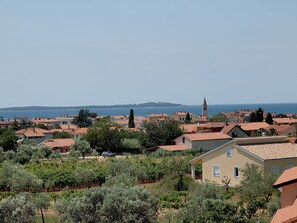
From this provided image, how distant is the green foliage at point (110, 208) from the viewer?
19.9 metres

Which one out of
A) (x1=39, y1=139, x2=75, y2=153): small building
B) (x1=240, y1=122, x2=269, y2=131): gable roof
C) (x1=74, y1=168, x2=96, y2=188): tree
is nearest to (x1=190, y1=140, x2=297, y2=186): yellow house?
(x1=74, y1=168, x2=96, y2=188): tree

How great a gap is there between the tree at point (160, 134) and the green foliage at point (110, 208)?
195 feet

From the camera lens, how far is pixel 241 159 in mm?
40812

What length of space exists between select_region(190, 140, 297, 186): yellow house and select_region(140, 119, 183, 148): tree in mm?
35432

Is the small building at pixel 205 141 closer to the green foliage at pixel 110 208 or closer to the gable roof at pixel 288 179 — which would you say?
the green foliage at pixel 110 208

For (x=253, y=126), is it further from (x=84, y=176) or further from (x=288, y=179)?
(x=288, y=179)

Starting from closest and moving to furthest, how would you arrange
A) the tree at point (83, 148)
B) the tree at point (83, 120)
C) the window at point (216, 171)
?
the window at point (216, 171) < the tree at point (83, 148) < the tree at point (83, 120)

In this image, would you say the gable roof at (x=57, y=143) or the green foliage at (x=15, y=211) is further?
the gable roof at (x=57, y=143)

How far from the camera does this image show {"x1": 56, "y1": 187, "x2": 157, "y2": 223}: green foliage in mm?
19938

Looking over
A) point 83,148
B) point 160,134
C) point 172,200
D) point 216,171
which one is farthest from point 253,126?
point 172,200

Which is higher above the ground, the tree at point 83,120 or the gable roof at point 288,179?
the gable roof at point 288,179

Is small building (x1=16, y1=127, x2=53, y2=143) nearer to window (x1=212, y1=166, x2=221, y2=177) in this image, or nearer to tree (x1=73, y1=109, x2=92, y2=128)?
tree (x1=73, y1=109, x2=92, y2=128)

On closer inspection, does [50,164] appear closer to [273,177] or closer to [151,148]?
[151,148]

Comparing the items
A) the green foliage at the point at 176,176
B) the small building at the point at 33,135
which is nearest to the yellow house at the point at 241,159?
the green foliage at the point at 176,176
